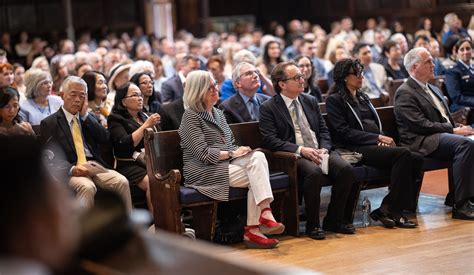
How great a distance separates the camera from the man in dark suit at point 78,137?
5.88 m

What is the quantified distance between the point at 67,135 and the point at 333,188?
1.90 metres

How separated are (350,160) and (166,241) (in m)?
4.38

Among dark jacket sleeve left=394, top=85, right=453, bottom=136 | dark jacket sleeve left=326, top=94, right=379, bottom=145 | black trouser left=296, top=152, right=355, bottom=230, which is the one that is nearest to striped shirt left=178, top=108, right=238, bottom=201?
black trouser left=296, top=152, right=355, bottom=230

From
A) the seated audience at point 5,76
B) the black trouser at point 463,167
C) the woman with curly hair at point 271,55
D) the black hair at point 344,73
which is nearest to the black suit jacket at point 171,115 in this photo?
the black hair at point 344,73

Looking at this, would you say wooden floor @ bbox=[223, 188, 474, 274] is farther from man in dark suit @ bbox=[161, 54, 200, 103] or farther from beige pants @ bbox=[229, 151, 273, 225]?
man in dark suit @ bbox=[161, 54, 200, 103]

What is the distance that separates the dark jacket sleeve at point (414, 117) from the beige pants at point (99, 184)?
2.27 meters

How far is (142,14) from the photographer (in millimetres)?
A: 20703

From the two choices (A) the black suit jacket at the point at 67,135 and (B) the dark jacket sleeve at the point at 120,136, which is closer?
(A) the black suit jacket at the point at 67,135

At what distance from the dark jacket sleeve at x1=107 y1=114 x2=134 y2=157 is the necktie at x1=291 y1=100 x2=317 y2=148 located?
1.23m

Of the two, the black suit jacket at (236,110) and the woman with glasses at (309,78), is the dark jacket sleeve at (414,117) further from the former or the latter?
the woman with glasses at (309,78)

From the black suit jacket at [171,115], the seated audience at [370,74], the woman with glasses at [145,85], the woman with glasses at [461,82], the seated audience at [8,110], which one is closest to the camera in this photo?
the seated audience at [8,110]

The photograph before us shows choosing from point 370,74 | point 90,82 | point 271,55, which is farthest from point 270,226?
point 271,55

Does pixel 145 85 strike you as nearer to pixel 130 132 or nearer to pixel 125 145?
pixel 130 132

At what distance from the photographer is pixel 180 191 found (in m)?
5.75
